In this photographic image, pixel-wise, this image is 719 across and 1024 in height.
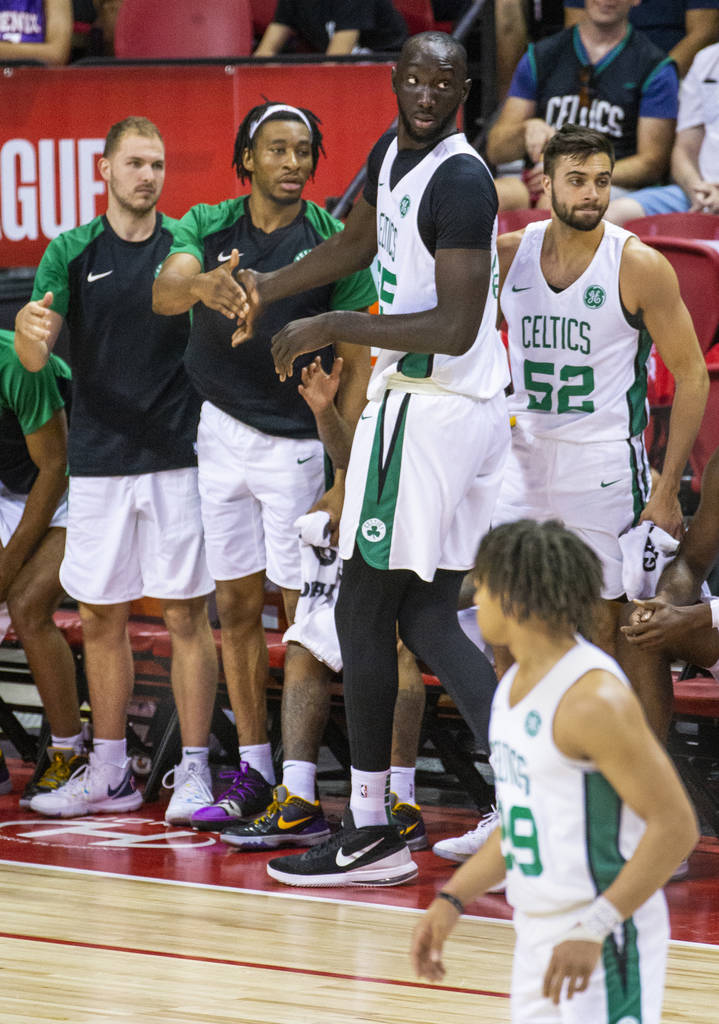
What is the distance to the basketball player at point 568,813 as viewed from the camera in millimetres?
2229

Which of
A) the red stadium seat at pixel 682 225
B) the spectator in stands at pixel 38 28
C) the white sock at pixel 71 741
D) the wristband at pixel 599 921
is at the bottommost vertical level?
the white sock at pixel 71 741

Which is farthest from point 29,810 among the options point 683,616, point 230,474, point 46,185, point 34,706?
point 46,185

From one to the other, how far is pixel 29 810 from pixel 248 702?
0.88m

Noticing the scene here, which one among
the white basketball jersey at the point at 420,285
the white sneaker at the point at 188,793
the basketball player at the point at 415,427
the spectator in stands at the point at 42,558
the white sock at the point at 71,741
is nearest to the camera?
the basketball player at the point at 415,427

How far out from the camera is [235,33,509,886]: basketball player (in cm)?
392

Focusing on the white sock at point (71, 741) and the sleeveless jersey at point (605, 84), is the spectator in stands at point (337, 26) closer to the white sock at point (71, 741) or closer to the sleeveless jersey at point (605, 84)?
the sleeveless jersey at point (605, 84)

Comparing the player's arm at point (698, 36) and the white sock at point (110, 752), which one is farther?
the player's arm at point (698, 36)

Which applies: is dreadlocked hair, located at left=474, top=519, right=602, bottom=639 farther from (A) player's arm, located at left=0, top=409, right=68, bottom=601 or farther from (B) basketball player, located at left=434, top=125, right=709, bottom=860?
(A) player's arm, located at left=0, top=409, right=68, bottom=601

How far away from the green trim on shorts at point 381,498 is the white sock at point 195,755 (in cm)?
133

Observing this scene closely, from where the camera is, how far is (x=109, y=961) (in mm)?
3598

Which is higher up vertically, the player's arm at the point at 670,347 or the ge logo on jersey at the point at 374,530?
the player's arm at the point at 670,347

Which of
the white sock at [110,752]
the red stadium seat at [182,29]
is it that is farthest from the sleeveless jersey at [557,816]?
the red stadium seat at [182,29]

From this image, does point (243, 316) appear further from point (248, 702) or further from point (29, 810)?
point (29, 810)

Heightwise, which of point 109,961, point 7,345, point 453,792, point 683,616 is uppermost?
point 7,345
